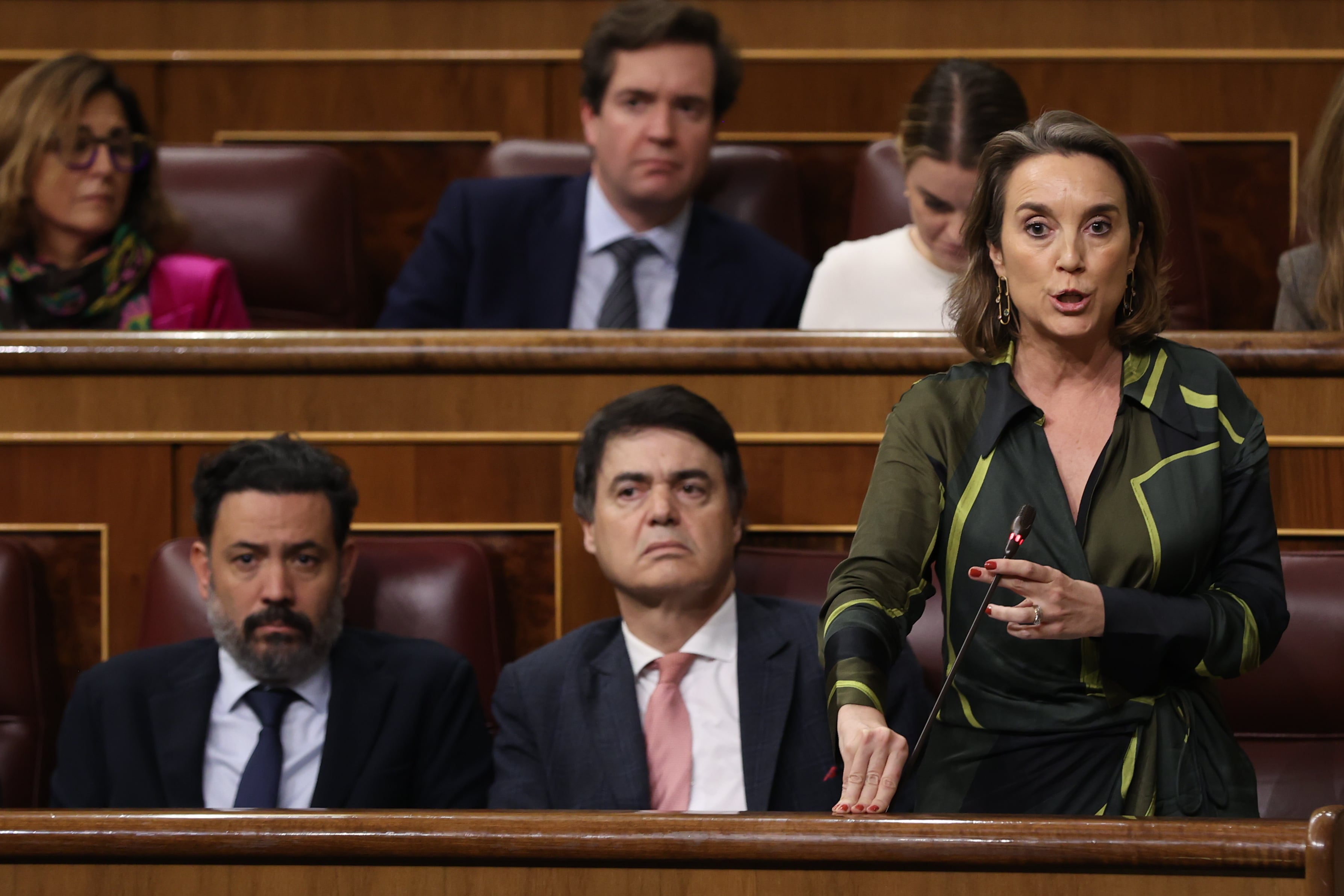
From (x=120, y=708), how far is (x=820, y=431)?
1.15 ft

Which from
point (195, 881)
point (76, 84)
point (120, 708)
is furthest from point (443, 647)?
point (76, 84)

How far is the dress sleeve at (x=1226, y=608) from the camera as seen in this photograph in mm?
474

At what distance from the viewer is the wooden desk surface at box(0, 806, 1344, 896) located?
392 millimetres

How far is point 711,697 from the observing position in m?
0.71

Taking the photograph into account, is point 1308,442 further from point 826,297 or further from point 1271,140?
point 1271,140

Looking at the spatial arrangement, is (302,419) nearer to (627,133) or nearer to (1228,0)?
(627,133)

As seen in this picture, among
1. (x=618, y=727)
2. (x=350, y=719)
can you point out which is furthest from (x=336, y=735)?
(x=618, y=727)

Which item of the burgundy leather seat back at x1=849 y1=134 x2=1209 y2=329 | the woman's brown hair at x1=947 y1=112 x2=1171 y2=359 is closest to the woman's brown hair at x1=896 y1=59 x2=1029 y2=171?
the burgundy leather seat back at x1=849 y1=134 x2=1209 y2=329

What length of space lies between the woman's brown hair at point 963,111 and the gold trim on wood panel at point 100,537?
0.47m

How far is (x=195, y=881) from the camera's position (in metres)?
0.42

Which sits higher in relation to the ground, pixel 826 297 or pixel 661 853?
pixel 826 297

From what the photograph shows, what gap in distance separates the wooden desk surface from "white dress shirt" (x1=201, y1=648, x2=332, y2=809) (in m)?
0.30

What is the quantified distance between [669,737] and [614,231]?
377 mm

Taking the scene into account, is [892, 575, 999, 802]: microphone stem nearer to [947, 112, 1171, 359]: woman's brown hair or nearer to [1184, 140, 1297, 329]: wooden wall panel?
[947, 112, 1171, 359]: woman's brown hair
